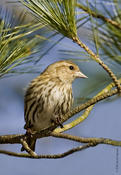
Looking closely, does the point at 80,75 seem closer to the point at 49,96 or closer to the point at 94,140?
the point at 49,96

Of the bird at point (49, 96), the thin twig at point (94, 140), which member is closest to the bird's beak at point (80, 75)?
the bird at point (49, 96)

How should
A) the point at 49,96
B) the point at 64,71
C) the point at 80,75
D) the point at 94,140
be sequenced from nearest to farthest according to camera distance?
the point at 94,140, the point at 49,96, the point at 80,75, the point at 64,71

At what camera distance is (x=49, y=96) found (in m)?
3.48

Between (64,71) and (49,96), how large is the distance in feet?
1.40

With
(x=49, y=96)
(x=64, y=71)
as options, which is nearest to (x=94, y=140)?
(x=49, y=96)

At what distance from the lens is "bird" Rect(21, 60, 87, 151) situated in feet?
11.5

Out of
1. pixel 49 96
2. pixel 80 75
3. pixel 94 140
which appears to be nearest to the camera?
pixel 94 140

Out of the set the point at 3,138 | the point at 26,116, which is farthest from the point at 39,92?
the point at 3,138

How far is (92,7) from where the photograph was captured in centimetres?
270

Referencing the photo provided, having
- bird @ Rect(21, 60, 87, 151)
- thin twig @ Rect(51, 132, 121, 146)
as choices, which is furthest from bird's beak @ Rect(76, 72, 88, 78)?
thin twig @ Rect(51, 132, 121, 146)

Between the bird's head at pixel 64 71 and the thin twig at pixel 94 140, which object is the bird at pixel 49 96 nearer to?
the bird's head at pixel 64 71

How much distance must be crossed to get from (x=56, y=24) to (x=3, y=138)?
85 centimetres

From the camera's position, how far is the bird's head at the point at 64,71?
3.75 metres

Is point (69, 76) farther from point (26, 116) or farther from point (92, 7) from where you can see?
point (92, 7)
